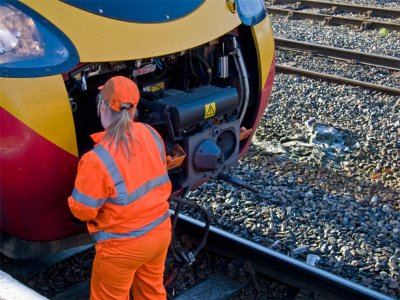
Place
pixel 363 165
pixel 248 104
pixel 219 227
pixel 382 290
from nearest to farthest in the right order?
1. pixel 382 290
2. pixel 248 104
3. pixel 219 227
4. pixel 363 165

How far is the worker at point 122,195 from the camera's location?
3166 mm

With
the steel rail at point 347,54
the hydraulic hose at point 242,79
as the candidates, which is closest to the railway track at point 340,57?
the steel rail at point 347,54

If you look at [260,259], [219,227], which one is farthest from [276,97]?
[260,259]

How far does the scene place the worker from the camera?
3.17m

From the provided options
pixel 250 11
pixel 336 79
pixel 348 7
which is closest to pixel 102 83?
pixel 250 11

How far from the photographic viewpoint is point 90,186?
123 inches

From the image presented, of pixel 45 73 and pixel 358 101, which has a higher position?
pixel 45 73

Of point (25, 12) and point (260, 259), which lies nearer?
point (25, 12)

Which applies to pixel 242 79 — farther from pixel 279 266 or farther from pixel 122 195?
pixel 122 195

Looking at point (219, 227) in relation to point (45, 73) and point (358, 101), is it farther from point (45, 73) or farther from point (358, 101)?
point (358, 101)

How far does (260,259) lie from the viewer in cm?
448

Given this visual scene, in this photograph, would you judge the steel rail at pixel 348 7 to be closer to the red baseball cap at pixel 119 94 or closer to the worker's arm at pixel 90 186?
the red baseball cap at pixel 119 94

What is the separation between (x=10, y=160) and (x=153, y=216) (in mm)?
731

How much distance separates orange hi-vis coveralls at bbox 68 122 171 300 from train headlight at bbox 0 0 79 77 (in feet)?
1.34
